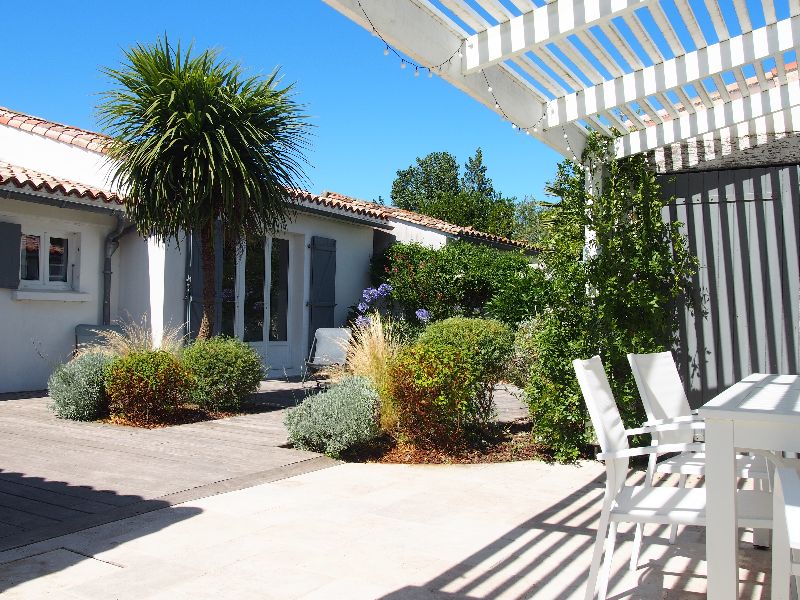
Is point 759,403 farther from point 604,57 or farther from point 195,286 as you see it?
point 195,286

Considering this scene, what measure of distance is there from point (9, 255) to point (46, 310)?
834 millimetres

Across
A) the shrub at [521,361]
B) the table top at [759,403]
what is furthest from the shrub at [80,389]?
the table top at [759,403]

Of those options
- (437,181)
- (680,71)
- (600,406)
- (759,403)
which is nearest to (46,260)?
(680,71)

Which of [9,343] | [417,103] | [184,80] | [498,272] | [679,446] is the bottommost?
[679,446]

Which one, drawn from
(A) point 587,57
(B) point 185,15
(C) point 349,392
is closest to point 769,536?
(A) point 587,57

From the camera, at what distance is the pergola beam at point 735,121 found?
473 centimetres

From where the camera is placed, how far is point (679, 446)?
2916 mm

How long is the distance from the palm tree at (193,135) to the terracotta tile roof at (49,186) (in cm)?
127

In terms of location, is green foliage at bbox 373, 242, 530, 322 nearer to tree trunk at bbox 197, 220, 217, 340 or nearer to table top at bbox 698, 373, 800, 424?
tree trunk at bbox 197, 220, 217, 340

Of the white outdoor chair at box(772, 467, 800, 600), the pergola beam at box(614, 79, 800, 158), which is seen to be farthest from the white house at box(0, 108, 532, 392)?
the white outdoor chair at box(772, 467, 800, 600)

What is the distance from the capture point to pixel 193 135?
24.2ft

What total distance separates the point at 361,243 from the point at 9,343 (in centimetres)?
626

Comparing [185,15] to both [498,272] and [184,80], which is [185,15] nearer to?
[184,80]

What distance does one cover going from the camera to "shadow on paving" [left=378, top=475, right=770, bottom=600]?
284cm
